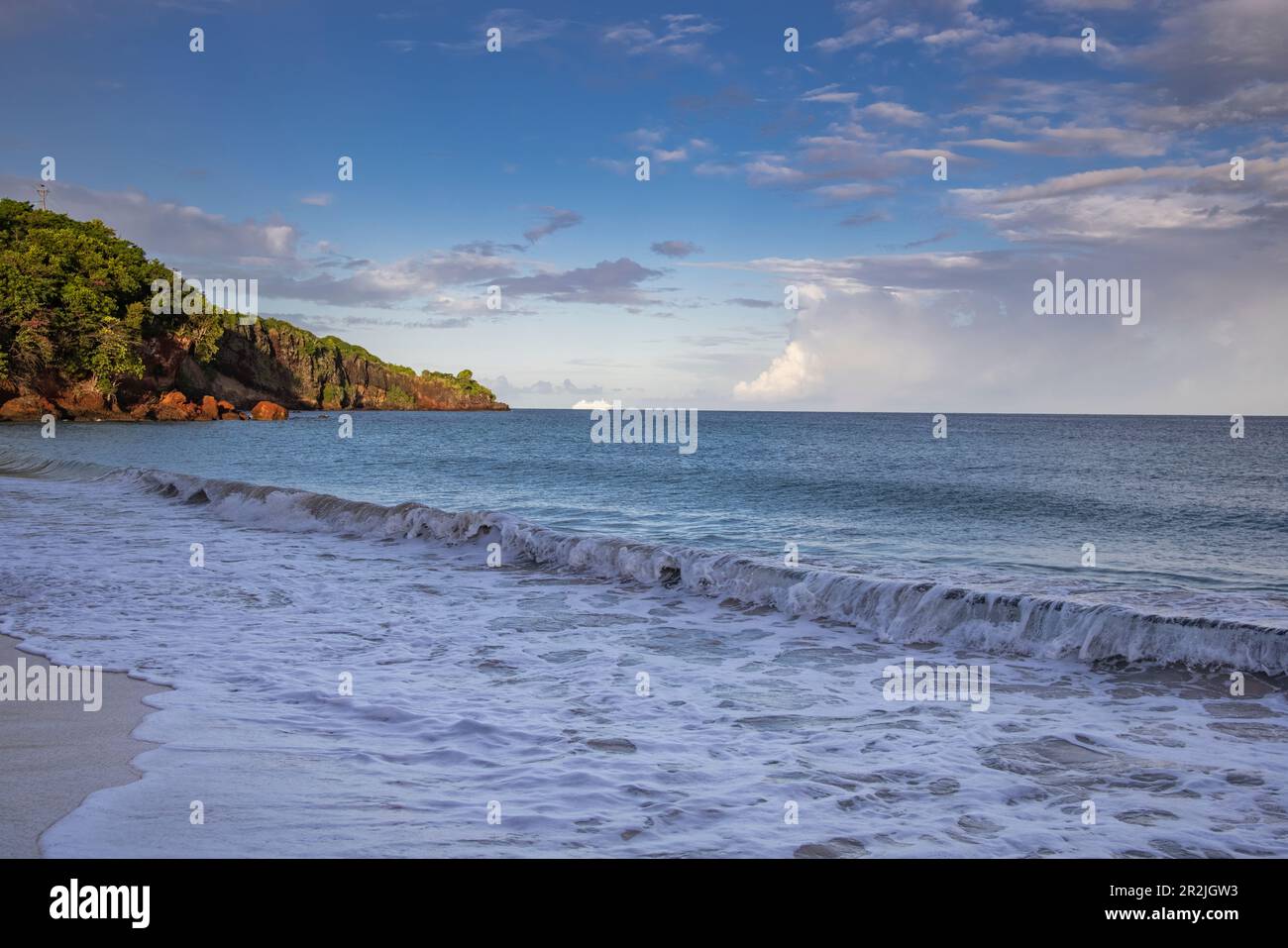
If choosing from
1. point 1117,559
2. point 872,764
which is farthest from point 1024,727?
point 1117,559

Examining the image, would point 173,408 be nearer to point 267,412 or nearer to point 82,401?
point 82,401

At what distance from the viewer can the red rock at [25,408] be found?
66.3 m

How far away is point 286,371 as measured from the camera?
14088 centimetres

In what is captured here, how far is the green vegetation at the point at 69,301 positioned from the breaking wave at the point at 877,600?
2330 inches

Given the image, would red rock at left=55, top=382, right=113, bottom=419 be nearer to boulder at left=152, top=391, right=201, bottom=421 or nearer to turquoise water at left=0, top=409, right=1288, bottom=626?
boulder at left=152, top=391, right=201, bottom=421

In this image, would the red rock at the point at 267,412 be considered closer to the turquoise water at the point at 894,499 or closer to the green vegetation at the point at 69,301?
the green vegetation at the point at 69,301

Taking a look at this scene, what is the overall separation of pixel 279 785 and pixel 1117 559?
1731 centimetres

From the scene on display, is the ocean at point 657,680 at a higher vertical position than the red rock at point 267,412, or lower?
lower

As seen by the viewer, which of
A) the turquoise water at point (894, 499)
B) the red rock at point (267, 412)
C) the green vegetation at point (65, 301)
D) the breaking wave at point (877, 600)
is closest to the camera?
the breaking wave at point (877, 600)

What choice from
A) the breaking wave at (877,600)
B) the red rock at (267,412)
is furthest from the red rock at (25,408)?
the breaking wave at (877,600)

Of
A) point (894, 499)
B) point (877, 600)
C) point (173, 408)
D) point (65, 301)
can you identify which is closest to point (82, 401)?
point (173, 408)

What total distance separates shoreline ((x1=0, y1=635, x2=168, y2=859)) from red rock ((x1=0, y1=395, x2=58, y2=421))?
247 ft

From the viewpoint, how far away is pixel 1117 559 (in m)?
17.3
